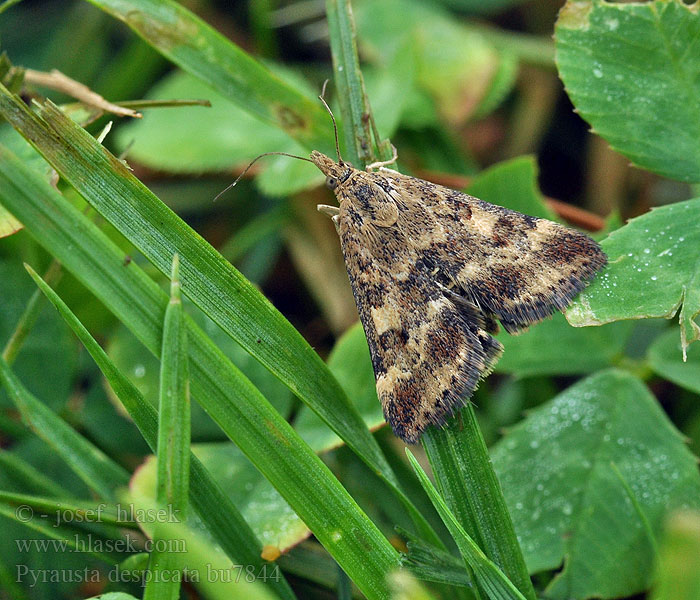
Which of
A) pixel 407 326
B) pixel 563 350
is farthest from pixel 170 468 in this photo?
pixel 563 350

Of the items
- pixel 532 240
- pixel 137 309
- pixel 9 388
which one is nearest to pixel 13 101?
pixel 137 309

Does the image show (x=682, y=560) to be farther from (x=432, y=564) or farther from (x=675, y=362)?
(x=675, y=362)

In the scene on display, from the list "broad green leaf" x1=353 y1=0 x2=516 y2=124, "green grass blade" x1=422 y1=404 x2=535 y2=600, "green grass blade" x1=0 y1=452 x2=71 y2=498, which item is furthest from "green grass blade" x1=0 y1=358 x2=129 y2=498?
"broad green leaf" x1=353 y1=0 x2=516 y2=124

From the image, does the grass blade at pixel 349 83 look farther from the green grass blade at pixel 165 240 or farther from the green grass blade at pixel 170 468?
the green grass blade at pixel 170 468

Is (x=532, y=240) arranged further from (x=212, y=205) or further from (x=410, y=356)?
(x=212, y=205)

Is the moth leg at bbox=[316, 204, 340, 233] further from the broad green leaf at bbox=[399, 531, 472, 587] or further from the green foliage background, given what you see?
the broad green leaf at bbox=[399, 531, 472, 587]
